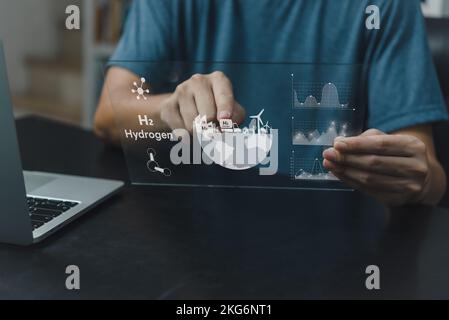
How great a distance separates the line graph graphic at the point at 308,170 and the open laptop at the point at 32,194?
0.28 metres

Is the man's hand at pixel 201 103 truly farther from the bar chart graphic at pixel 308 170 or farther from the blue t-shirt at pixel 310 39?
the blue t-shirt at pixel 310 39

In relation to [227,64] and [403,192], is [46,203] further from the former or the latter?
[403,192]

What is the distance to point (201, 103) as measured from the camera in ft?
2.80

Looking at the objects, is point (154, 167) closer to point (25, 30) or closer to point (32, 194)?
point (32, 194)

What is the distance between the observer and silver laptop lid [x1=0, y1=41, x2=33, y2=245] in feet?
2.35

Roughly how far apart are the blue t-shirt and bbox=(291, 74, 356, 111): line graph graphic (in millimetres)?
414

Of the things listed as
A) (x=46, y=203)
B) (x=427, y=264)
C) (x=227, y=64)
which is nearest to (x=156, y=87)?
(x=227, y=64)

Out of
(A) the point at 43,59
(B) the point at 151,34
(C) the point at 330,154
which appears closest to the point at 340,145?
(C) the point at 330,154

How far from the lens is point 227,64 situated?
0.86 m

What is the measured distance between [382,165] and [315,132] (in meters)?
0.16

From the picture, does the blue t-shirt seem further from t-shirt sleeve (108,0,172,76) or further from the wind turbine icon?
the wind turbine icon

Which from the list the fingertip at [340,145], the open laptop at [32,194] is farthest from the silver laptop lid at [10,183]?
the fingertip at [340,145]

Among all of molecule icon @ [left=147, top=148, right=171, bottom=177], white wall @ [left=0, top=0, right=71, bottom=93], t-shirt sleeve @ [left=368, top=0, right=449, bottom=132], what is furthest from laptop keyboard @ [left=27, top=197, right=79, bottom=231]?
white wall @ [left=0, top=0, right=71, bottom=93]
